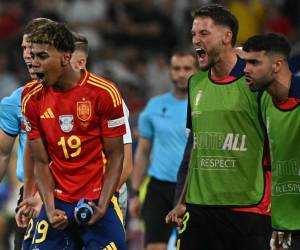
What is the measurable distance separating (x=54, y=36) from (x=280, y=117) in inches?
68.8

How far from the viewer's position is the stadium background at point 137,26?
742 inches

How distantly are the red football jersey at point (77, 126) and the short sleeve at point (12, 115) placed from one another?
42.4 inches

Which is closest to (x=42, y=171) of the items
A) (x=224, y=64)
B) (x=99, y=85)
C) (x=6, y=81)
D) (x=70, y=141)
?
(x=70, y=141)

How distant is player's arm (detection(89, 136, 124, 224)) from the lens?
314 inches

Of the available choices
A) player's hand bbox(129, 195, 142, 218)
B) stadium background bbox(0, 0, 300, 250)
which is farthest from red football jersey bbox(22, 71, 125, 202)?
stadium background bbox(0, 0, 300, 250)

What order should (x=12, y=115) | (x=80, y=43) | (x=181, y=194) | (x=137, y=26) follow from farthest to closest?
(x=137, y=26) < (x=80, y=43) < (x=12, y=115) < (x=181, y=194)

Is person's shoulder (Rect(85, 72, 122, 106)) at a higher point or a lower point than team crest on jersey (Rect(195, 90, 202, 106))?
higher

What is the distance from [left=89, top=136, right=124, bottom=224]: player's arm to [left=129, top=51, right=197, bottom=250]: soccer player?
3.61 metres

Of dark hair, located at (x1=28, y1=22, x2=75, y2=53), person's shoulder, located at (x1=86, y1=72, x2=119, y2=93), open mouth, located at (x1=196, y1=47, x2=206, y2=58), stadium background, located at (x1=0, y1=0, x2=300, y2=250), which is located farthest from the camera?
stadium background, located at (x1=0, y1=0, x2=300, y2=250)

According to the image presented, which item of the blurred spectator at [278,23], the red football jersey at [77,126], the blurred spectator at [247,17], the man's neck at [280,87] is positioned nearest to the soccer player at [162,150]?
the red football jersey at [77,126]

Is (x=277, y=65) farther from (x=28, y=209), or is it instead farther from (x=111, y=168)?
(x=28, y=209)

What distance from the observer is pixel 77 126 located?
7.97m

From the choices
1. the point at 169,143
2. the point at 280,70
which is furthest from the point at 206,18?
the point at 169,143

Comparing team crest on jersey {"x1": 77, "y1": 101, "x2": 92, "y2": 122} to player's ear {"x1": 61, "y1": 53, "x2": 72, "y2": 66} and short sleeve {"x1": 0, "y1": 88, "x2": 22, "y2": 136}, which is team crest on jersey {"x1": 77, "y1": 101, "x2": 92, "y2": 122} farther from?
short sleeve {"x1": 0, "y1": 88, "x2": 22, "y2": 136}
